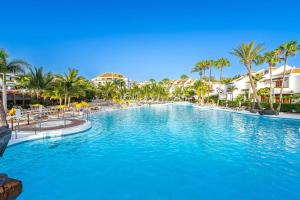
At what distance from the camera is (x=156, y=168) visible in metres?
9.68

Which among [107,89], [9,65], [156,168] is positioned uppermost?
[9,65]

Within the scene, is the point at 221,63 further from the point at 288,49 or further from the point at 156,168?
the point at 156,168

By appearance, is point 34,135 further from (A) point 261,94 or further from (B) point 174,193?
(A) point 261,94

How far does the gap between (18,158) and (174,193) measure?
8.39 m

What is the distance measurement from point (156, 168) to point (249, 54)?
Answer: 31.3 metres

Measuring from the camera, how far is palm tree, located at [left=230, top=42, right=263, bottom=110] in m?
33.8

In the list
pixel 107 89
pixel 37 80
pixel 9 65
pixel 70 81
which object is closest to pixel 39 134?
pixel 9 65

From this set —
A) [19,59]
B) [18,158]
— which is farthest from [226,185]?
[19,59]

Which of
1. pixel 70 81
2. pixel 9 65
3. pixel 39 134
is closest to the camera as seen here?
pixel 39 134

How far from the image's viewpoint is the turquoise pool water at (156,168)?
7.46 metres

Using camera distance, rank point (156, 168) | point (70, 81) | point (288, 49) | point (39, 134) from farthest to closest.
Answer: point (70, 81) → point (288, 49) → point (39, 134) → point (156, 168)

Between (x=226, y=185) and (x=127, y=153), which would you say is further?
(x=127, y=153)

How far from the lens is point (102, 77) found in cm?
11944

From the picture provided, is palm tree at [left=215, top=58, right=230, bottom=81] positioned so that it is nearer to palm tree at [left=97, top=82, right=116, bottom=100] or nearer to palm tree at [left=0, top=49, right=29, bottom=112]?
palm tree at [left=97, top=82, right=116, bottom=100]
